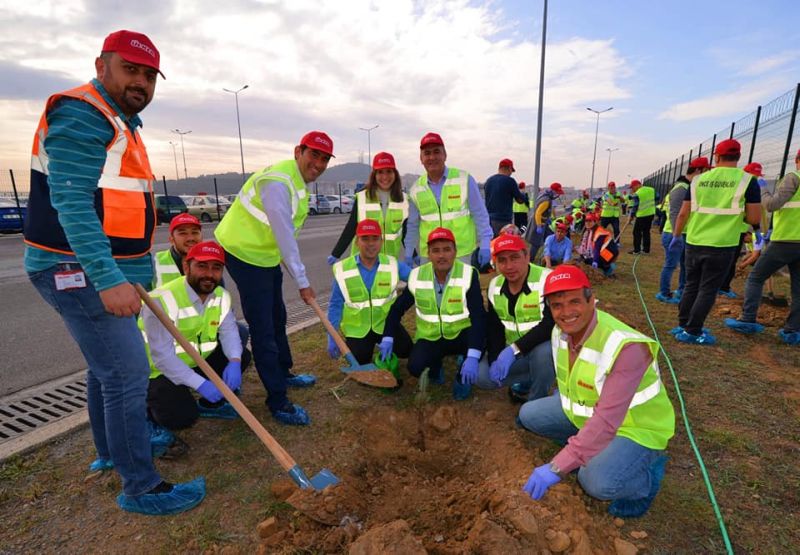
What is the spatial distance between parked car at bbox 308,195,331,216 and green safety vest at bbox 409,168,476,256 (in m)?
30.1

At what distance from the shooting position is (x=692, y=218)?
464 cm

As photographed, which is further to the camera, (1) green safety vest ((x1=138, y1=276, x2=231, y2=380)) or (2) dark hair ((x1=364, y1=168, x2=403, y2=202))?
(2) dark hair ((x1=364, y1=168, x2=403, y2=202))

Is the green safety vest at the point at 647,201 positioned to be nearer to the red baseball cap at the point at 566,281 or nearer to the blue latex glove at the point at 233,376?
the red baseball cap at the point at 566,281

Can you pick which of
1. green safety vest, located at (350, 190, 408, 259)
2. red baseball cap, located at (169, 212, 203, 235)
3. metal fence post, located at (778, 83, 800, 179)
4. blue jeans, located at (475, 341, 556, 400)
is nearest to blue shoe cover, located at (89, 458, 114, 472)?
red baseball cap, located at (169, 212, 203, 235)

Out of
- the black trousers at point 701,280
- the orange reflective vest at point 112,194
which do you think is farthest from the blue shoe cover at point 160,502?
the black trousers at point 701,280

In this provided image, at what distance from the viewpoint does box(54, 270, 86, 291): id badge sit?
1.77 metres

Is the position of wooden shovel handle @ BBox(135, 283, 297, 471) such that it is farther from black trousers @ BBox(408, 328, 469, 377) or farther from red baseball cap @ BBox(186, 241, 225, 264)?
black trousers @ BBox(408, 328, 469, 377)

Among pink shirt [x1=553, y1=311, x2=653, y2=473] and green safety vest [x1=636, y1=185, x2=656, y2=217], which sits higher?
green safety vest [x1=636, y1=185, x2=656, y2=217]

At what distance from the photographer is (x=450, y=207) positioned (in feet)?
13.8

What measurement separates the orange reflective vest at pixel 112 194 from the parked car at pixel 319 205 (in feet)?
105

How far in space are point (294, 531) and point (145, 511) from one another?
82 centimetres

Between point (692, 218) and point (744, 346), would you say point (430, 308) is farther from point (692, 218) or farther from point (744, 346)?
point (744, 346)

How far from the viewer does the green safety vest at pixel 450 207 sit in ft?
13.8

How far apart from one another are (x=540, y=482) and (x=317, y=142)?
2.39 m
